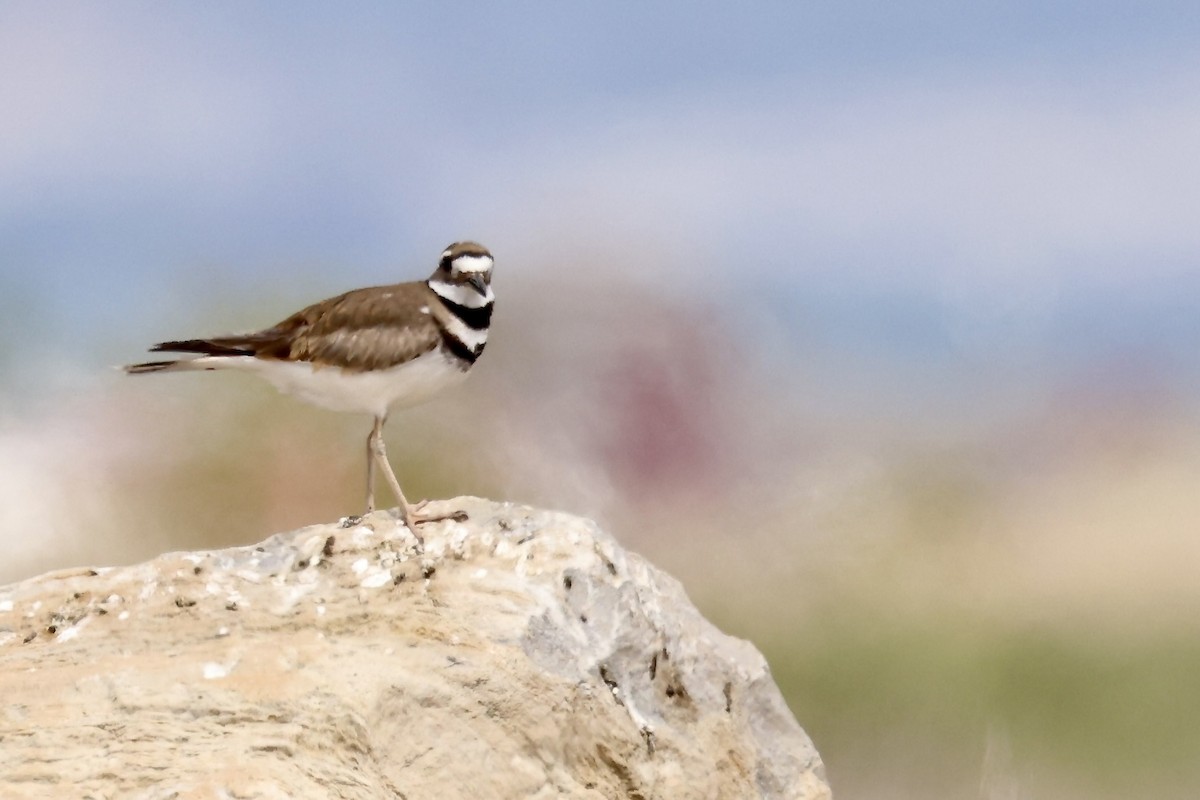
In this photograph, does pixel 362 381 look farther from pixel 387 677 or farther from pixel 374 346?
pixel 387 677

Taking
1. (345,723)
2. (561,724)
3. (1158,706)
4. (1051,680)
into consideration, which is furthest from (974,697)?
(345,723)

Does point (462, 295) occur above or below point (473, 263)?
below

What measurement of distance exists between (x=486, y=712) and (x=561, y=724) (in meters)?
0.38

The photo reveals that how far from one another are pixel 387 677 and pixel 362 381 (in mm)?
2227

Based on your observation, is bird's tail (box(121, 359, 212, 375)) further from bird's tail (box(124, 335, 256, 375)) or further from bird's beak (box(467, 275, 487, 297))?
bird's beak (box(467, 275, 487, 297))

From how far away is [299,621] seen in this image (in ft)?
21.7

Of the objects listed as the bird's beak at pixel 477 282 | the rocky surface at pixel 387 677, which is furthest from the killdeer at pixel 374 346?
the rocky surface at pixel 387 677

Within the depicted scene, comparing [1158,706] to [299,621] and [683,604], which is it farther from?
[299,621]

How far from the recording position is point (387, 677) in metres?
6.28

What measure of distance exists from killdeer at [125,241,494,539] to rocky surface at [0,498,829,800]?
2.94 ft

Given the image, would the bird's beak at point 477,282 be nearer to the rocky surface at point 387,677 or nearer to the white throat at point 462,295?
the white throat at point 462,295

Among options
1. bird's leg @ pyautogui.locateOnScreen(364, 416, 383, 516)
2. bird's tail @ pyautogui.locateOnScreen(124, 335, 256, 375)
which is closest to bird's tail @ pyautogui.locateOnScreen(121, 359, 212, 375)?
bird's tail @ pyautogui.locateOnScreen(124, 335, 256, 375)

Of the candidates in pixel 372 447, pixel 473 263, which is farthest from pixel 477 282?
pixel 372 447

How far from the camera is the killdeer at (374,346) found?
806 centimetres
